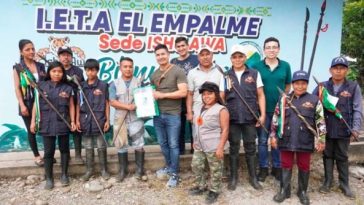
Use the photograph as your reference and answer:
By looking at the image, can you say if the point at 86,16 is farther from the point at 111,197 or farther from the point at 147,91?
the point at 111,197

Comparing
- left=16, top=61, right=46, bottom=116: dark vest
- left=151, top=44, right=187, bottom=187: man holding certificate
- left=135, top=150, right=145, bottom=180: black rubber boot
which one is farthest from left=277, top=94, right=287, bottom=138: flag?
left=16, top=61, right=46, bottom=116: dark vest

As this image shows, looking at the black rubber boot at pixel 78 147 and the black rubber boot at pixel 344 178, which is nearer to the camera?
the black rubber boot at pixel 344 178

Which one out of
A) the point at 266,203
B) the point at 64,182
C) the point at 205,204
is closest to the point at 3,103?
the point at 64,182

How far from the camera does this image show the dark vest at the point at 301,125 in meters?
4.37

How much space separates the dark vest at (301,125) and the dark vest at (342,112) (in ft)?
1.45

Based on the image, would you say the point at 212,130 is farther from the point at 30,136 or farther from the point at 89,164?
the point at 30,136

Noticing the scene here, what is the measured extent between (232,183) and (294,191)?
82 cm

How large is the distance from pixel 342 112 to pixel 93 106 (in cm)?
314

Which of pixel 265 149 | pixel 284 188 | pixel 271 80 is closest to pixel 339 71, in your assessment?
pixel 271 80

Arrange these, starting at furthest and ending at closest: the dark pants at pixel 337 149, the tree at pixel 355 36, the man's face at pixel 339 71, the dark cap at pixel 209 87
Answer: the tree at pixel 355 36 → the dark pants at pixel 337 149 → the man's face at pixel 339 71 → the dark cap at pixel 209 87

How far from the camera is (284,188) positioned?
4.68 meters

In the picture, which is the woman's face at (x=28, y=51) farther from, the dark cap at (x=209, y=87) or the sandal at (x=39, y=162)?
the dark cap at (x=209, y=87)

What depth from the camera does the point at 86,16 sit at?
18.2ft

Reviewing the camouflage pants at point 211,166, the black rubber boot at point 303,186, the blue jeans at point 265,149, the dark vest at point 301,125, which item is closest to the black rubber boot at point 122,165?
the camouflage pants at point 211,166
